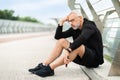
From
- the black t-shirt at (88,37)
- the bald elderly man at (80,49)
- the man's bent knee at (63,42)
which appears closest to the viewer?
the black t-shirt at (88,37)

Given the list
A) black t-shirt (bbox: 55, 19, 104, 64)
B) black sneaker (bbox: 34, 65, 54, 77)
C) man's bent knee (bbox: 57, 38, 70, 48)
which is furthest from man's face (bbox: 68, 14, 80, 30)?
black sneaker (bbox: 34, 65, 54, 77)

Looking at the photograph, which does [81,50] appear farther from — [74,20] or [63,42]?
[74,20]

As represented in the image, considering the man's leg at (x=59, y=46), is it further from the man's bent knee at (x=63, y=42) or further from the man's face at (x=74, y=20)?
the man's face at (x=74, y=20)

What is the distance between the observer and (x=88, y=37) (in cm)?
639

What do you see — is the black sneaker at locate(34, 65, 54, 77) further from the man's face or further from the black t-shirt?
the man's face

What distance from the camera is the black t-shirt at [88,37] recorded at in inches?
245

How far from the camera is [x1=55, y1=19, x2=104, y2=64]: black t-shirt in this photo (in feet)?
20.4

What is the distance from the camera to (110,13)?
9.72 m

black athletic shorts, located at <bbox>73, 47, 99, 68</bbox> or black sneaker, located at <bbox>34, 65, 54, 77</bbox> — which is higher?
black athletic shorts, located at <bbox>73, 47, 99, 68</bbox>

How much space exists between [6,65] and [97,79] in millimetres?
2967

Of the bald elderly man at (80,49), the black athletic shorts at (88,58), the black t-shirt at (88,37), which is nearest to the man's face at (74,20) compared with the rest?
the bald elderly man at (80,49)

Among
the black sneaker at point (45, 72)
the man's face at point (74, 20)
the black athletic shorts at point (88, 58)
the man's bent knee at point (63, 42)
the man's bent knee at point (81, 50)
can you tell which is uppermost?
the man's face at point (74, 20)

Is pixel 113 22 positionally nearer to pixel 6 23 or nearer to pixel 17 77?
pixel 17 77

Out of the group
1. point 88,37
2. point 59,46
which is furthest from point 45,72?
point 88,37
